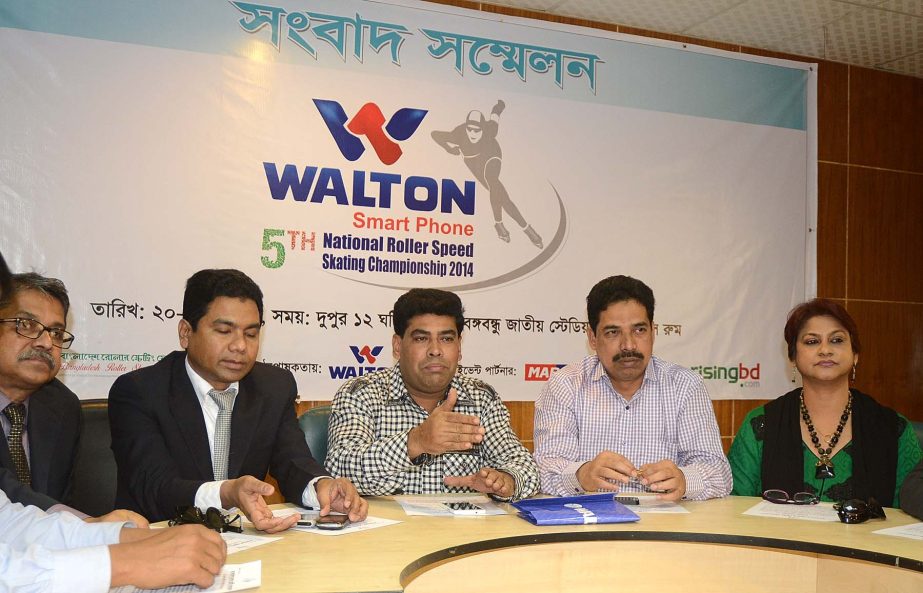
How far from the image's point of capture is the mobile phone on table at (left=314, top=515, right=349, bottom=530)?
84.0 inches

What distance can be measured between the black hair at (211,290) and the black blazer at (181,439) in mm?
163

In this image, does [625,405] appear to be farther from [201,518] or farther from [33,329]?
[33,329]

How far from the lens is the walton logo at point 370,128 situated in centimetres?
423

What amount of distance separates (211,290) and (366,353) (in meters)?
1.53

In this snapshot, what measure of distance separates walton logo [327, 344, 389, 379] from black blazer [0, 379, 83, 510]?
154cm

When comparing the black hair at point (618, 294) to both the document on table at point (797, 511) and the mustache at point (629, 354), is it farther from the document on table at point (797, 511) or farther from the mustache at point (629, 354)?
the document on table at point (797, 511)

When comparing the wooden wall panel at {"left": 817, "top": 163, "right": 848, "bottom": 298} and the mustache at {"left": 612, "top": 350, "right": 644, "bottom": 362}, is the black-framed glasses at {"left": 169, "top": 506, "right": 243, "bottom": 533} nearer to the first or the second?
the mustache at {"left": 612, "top": 350, "right": 644, "bottom": 362}

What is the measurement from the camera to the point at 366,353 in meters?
4.25

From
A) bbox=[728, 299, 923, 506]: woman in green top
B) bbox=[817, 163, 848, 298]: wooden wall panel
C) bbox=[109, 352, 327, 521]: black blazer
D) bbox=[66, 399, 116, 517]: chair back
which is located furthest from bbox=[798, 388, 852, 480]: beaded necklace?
bbox=[66, 399, 116, 517]: chair back

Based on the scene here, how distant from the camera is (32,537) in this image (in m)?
1.81

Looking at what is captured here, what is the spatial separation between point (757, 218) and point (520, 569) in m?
3.59

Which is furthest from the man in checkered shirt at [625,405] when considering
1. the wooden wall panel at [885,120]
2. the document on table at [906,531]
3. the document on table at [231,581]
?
the wooden wall panel at [885,120]

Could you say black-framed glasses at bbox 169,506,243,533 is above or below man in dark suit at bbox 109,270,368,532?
below

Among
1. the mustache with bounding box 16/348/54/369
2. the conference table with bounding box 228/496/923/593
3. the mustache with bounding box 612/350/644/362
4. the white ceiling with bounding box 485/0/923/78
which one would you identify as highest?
the white ceiling with bounding box 485/0/923/78
